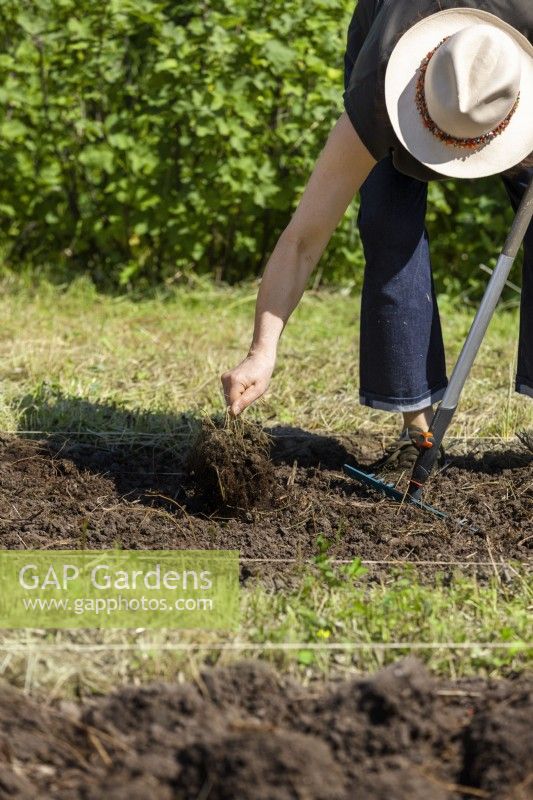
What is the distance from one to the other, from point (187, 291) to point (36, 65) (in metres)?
1.37

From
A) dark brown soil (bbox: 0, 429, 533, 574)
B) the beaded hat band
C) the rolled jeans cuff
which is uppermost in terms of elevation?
the beaded hat band

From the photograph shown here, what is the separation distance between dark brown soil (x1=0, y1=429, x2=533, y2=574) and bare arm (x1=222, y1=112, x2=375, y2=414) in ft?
1.17

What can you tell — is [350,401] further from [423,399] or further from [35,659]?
[35,659]

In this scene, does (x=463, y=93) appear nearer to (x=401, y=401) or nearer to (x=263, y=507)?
(x=401, y=401)

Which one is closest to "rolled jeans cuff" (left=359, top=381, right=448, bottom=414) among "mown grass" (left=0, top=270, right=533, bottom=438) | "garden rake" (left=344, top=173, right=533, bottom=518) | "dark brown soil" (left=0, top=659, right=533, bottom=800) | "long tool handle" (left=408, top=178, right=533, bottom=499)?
"garden rake" (left=344, top=173, right=533, bottom=518)

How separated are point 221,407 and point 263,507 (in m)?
0.98

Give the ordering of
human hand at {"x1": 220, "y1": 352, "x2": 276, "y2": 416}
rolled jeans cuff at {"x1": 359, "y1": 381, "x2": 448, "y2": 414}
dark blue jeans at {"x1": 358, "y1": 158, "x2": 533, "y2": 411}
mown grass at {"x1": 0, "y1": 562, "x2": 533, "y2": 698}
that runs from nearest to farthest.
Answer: mown grass at {"x1": 0, "y1": 562, "x2": 533, "y2": 698} < human hand at {"x1": 220, "y1": 352, "x2": 276, "y2": 416} < dark blue jeans at {"x1": 358, "y1": 158, "x2": 533, "y2": 411} < rolled jeans cuff at {"x1": 359, "y1": 381, "x2": 448, "y2": 414}

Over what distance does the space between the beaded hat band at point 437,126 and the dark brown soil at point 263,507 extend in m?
1.00

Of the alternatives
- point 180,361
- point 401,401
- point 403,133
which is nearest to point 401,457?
point 401,401

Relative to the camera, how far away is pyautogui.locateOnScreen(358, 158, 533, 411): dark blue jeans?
317 centimetres

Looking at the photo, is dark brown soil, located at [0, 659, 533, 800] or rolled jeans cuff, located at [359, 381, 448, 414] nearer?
dark brown soil, located at [0, 659, 533, 800]

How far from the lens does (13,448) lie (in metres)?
3.54

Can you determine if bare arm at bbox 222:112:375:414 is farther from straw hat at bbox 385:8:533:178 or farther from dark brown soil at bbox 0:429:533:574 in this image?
dark brown soil at bbox 0:429:533:574

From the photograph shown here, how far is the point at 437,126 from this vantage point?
2.69 metres
